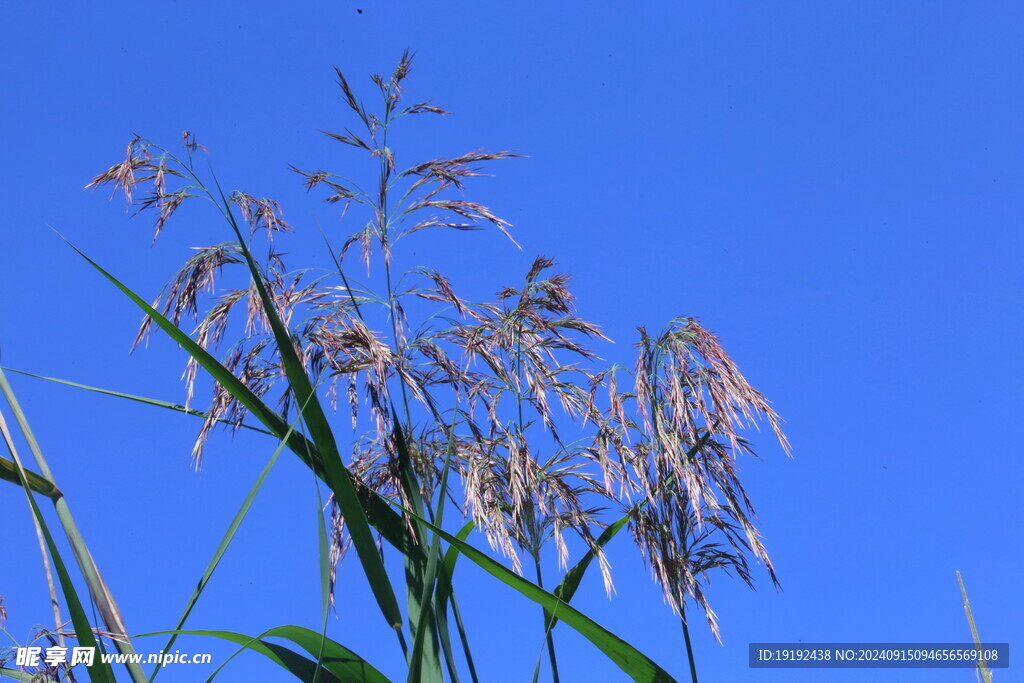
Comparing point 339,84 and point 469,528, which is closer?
point 469,528

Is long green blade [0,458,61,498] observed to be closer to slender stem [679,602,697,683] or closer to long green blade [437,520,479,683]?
long green blade [437,520,479,683]

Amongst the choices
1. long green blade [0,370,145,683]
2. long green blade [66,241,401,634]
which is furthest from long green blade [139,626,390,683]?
long green blade [0,370,145,683]

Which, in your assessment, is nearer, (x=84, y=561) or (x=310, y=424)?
(x=84, y=561)

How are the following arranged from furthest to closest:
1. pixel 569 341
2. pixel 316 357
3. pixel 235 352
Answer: pixel 569 341 → pixel 235 352 → pixel 316 357

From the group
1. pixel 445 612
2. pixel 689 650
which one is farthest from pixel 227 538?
pixel 689 650

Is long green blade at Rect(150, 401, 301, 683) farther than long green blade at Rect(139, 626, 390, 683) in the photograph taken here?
No

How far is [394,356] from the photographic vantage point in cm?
227

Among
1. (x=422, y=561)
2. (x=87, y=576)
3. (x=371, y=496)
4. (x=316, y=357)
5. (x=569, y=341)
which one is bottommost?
(x=87, y=576)

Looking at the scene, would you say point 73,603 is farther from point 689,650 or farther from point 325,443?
point 689,650

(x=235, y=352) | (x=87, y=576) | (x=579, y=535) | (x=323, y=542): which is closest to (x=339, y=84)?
(x=235, y=352)

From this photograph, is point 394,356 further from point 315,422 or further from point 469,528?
point 315,422

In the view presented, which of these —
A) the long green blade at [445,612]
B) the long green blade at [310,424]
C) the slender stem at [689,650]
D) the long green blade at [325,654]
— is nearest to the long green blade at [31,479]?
the long green blade at [310,424]

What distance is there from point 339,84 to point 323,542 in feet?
5.36

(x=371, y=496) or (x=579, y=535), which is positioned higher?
(x=579, y=535)
